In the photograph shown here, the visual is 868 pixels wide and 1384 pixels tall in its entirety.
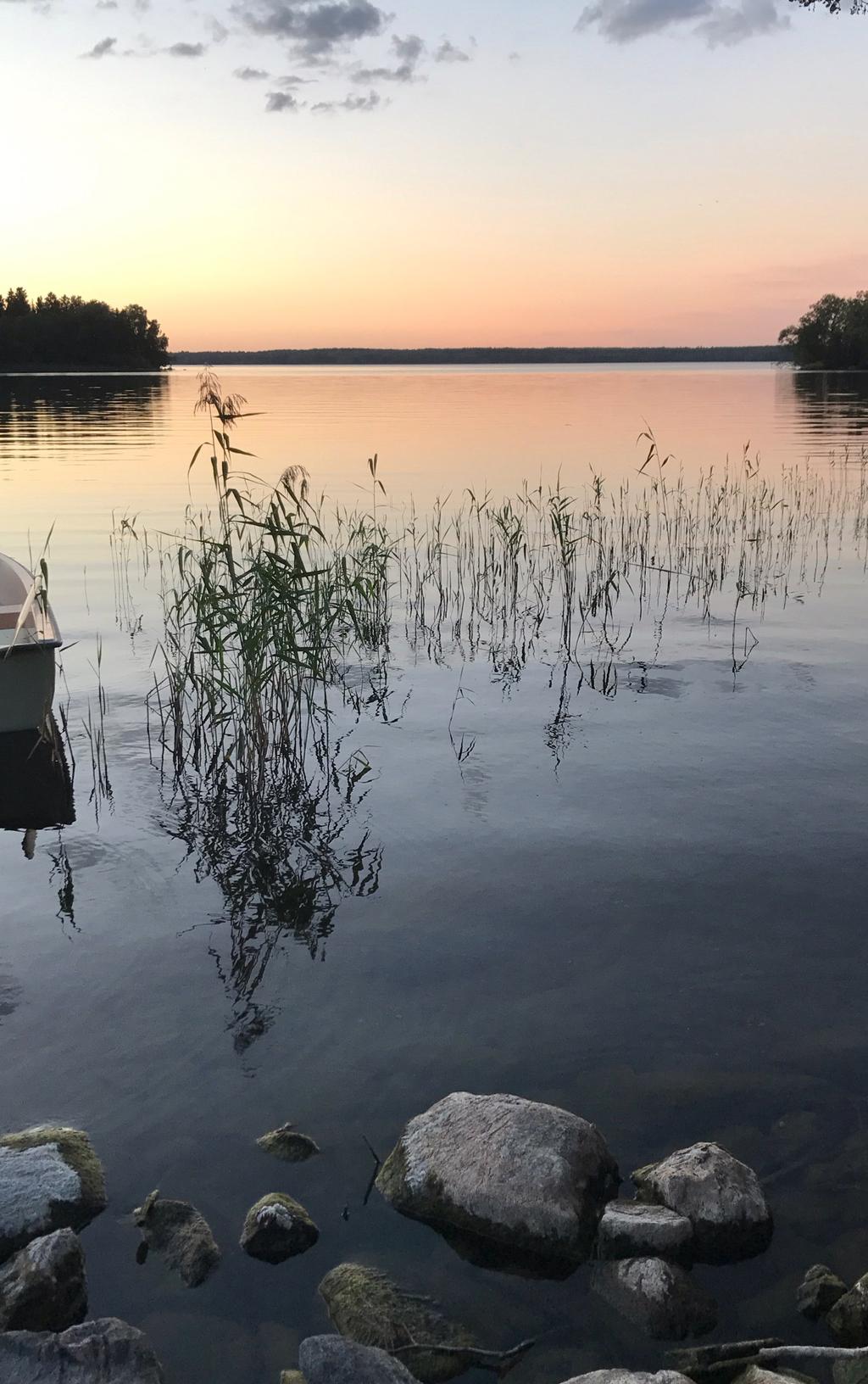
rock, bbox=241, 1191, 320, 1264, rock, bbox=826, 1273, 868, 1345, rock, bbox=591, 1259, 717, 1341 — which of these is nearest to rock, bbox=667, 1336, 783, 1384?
rock, bbox=591, 1259, 717, 1341

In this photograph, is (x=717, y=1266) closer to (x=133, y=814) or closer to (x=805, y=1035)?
(x=805, y=1035)

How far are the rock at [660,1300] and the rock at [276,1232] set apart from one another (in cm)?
113

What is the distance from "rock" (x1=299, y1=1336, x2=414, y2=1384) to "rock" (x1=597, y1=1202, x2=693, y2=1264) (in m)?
0.96

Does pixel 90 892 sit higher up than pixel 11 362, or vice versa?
pixel 11 362

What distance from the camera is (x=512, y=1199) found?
422cm

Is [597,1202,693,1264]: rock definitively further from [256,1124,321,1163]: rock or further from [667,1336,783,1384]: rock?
[256,1124,321,1163]: rock

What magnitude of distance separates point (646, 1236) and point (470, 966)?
7.76 ft

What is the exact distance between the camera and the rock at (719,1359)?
3576mm

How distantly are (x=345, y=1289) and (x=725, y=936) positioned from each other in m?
3.37

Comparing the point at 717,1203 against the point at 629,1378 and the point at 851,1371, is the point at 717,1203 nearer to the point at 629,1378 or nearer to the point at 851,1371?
the point at 851,1371

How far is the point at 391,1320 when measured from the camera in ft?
12.5

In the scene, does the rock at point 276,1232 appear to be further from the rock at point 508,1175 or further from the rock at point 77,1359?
the rock at point 77,1359

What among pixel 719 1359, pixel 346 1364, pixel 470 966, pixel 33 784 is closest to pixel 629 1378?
pixel 719 1359

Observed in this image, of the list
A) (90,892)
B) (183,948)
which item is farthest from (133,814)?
(183,948)
